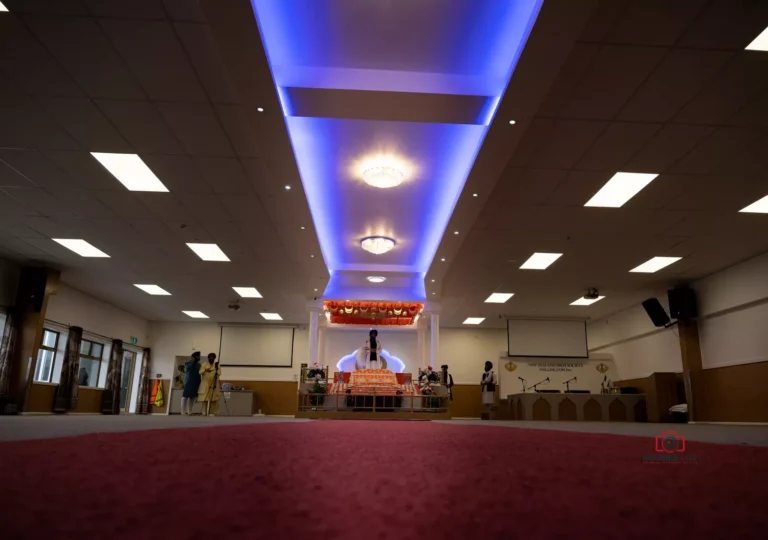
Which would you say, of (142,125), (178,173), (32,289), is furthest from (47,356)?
(142,125)

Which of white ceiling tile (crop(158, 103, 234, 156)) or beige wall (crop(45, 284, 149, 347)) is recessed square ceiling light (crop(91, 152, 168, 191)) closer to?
white ceiling tile (crop(158, 103, 234, 156))

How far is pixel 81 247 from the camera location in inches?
392

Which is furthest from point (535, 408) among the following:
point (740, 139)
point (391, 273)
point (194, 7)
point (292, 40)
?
point (194, 7)

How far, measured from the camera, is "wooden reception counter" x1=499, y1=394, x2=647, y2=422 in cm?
1317

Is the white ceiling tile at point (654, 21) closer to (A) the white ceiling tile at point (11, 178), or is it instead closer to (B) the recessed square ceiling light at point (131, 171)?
(B) the recessed square ceiling light at point (131, 171)

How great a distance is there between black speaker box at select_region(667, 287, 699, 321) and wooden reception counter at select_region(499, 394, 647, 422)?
9.05ft

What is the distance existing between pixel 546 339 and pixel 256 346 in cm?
960

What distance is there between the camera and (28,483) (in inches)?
36.1

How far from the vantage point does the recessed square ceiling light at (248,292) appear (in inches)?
508

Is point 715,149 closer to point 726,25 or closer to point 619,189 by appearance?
point 619,189

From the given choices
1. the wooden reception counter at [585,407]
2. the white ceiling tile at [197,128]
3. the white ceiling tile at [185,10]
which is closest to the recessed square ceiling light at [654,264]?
the wooden reception counter at [585,407]

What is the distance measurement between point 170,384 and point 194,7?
15462 millimetres

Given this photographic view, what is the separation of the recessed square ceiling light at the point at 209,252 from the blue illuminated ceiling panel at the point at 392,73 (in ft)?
10.9

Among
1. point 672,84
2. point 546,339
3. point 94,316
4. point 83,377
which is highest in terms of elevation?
point 672,84
